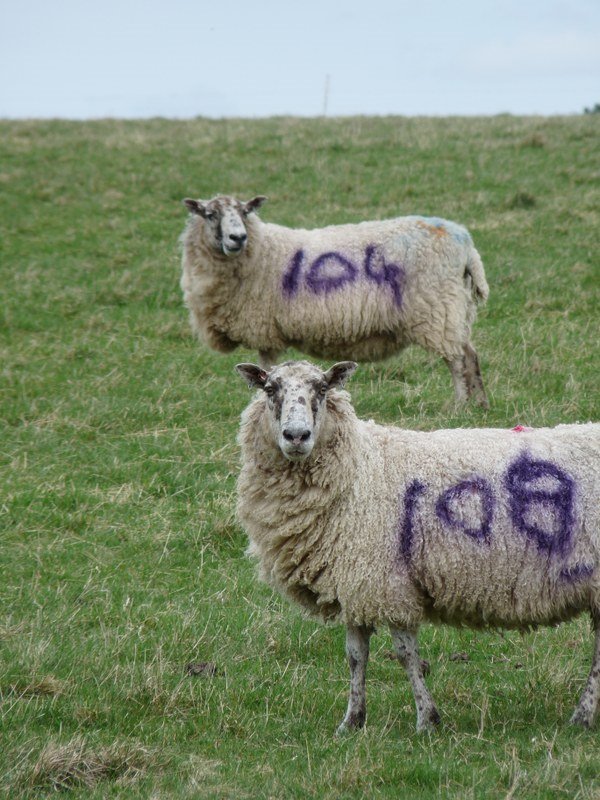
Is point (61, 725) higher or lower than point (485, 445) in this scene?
lower

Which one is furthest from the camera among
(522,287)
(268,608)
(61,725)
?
(522,287)

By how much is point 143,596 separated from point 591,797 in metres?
3.19

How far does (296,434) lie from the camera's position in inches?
180

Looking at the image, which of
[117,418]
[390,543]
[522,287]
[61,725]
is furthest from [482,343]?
[61,725]

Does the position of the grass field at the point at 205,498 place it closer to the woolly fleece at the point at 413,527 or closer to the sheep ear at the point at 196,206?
the woolly fleece at the point at 413,527

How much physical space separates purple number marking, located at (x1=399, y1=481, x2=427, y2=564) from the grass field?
30.6 inches

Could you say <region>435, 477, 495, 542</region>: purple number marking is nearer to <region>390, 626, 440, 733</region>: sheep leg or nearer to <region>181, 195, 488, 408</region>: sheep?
<region>390, 626, 440, 733</region>: sheep leg

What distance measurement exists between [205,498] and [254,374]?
2.70 m

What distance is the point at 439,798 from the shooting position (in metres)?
3.75

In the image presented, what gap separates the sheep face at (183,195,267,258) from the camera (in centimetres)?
938

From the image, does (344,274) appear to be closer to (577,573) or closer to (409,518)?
(409,518)

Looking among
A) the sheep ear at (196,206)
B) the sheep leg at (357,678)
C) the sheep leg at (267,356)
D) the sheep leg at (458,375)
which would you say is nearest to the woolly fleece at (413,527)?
the sheep leg at (357,678)

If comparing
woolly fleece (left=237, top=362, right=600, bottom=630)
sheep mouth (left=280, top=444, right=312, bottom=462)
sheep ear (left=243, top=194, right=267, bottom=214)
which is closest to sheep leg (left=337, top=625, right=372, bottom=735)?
woolly fleece (left=237, top=362, right=600, bottom=630)

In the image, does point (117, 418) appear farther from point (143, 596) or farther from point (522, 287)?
point (522, 287)
